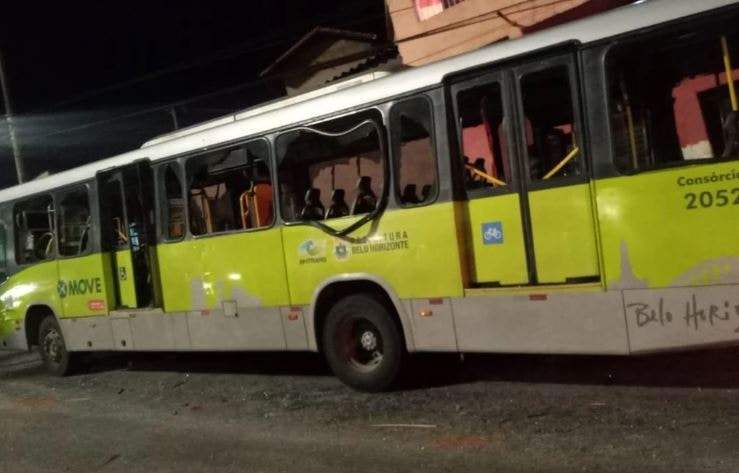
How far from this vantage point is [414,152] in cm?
729

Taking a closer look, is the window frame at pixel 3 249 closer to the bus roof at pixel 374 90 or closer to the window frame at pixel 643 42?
the bus roof at pixel 374 90

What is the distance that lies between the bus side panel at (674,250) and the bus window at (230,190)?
151 inches

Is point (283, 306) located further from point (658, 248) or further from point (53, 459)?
point (658, 248)

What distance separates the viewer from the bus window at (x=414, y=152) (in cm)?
709

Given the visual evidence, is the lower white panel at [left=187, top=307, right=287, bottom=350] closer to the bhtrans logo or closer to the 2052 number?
the bhtrans logo

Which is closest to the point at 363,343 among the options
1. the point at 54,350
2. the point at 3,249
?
the point at 54,350

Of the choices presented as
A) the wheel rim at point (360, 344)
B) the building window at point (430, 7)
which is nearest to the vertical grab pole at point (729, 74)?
the wheel rim at point (360, 344)

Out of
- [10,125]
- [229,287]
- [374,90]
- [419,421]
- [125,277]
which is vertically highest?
[10,125]

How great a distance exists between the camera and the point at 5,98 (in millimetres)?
18594

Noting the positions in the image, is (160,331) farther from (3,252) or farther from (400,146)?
(400,146)

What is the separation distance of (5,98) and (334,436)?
15645mm

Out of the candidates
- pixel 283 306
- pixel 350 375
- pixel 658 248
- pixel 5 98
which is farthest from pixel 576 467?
pixel 5 98

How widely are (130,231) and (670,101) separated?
6963 mm

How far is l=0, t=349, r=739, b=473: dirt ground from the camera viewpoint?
547 cm
